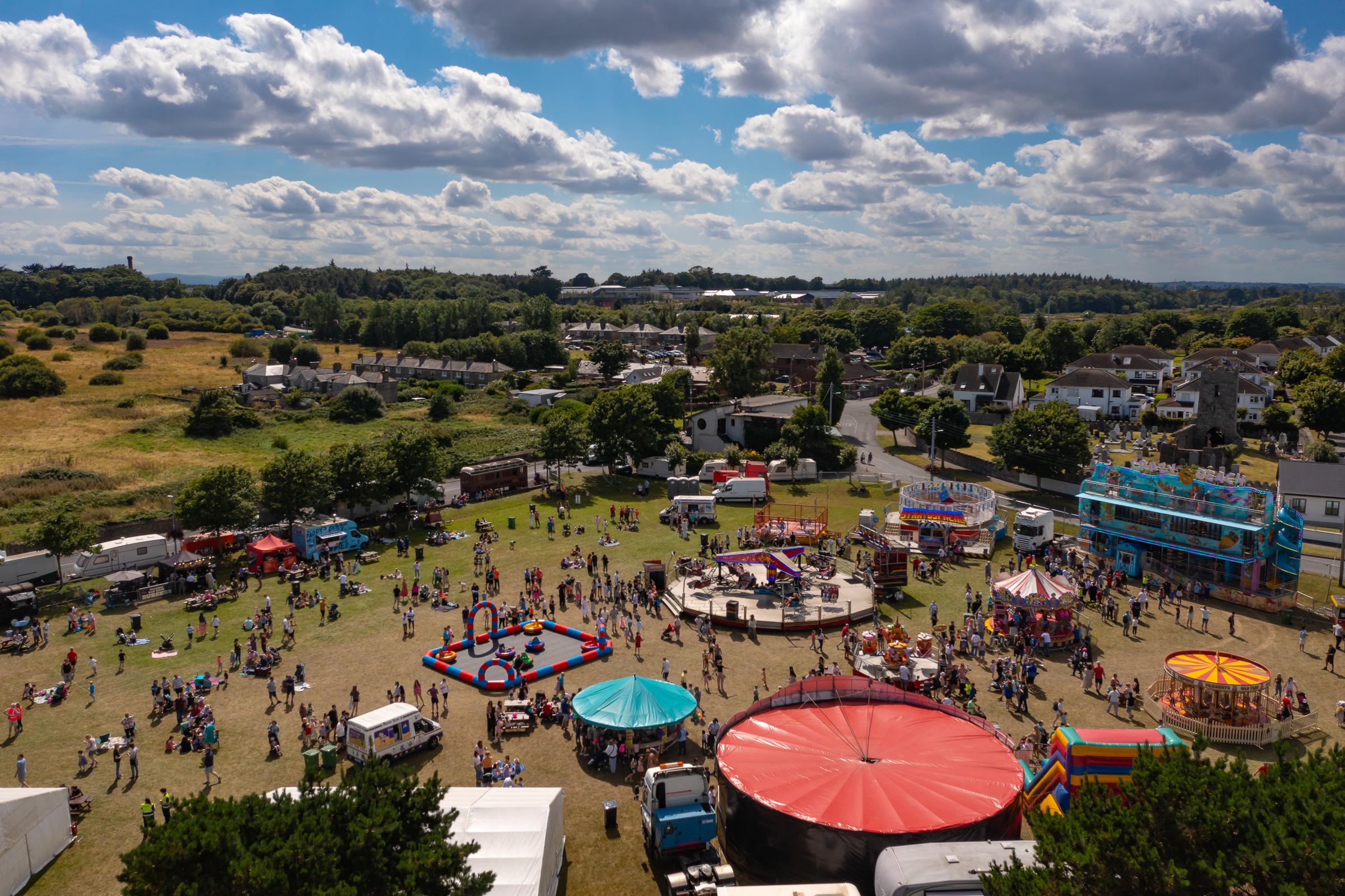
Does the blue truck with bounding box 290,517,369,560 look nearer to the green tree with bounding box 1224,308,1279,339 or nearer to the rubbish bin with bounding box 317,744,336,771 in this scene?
the rubbish bin with bounding box 317,744,336,771

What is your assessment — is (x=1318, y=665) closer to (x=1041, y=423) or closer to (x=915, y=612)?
(x=915, y=612)

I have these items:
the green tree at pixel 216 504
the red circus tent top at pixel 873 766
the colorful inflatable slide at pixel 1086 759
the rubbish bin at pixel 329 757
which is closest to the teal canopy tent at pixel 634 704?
the red circus tent top at pixel 873 766

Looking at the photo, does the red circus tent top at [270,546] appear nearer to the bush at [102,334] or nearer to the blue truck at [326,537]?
the blue truck at [326,537]

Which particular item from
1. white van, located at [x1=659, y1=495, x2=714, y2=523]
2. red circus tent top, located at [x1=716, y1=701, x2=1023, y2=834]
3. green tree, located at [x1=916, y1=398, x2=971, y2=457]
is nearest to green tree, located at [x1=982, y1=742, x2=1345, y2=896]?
red circus tent top, located at [x1=716, y1=701, x2=1023, y2=834]

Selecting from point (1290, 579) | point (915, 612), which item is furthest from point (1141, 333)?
point (915, 612)

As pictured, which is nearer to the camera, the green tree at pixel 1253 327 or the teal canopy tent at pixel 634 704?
the teal canopy tent at pixel 634 704

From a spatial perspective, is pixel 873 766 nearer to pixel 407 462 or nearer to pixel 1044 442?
pixel 407 462
